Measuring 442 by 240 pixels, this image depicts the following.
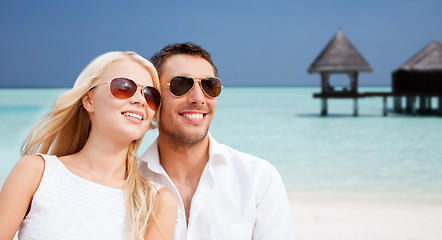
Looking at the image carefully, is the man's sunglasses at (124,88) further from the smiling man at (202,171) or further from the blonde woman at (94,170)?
the smiling man at (202,171)

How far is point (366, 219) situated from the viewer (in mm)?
7586

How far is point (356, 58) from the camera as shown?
991 inches

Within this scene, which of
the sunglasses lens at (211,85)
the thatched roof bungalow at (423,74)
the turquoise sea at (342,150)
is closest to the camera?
the sunglasses lens at (211,85)

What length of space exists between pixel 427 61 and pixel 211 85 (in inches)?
1017

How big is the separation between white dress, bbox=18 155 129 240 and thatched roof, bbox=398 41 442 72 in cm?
2606

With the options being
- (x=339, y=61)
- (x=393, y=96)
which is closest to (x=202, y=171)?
(x=339, y=61)

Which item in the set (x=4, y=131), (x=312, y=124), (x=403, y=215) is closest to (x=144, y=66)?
(x=403, y=215)

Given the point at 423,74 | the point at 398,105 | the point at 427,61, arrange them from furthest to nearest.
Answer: the point at 398,105 < the point at 427,61 < the point at 423,74

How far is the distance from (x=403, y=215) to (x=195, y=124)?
6.11 meters

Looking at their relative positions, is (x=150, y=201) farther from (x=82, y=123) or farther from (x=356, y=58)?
(x=356, y=58)

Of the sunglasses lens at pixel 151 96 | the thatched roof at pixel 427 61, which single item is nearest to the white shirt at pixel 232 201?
the sunglasses lens at pixel 151 96

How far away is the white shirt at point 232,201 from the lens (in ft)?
8.25

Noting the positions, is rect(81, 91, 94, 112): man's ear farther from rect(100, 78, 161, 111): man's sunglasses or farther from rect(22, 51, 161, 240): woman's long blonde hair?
rect(100, 78, 161, 111): man's sunglasses

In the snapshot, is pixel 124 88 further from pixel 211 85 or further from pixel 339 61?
pixel 339 61
